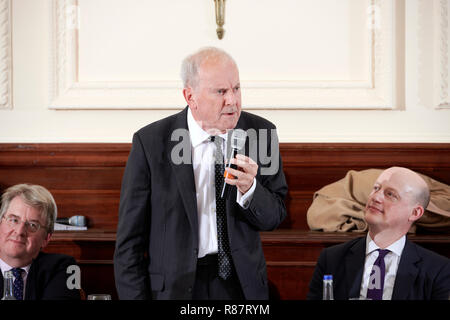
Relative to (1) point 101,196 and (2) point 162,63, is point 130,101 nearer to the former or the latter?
(2) point 162,63

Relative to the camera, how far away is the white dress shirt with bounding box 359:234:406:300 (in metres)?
2.36

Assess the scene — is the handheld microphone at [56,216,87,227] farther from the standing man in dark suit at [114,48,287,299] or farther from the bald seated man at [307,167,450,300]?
the bald seated man at [307,167,450,300]

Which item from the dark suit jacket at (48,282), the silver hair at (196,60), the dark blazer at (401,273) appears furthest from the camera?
the dark suit jacket at (48,282)

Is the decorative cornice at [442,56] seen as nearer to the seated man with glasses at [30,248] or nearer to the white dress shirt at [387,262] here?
the white dress shirt at [387,262]

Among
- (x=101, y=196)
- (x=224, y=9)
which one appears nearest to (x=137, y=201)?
(x=101, y=196)

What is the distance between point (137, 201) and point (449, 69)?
226 centimetres

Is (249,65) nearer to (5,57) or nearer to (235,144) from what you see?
(5,57)

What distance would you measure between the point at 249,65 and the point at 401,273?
1.70 meters

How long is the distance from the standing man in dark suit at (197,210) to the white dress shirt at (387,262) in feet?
1.54

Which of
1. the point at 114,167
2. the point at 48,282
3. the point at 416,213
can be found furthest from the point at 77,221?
the point at 416,213

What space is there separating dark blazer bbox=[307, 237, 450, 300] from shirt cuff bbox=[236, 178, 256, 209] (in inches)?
22.1

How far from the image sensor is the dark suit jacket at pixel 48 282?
8.04ft

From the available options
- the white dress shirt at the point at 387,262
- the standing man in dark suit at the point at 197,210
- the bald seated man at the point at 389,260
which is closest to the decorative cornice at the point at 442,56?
the bald seated man at the point at 389,260

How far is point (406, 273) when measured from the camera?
2334mm
